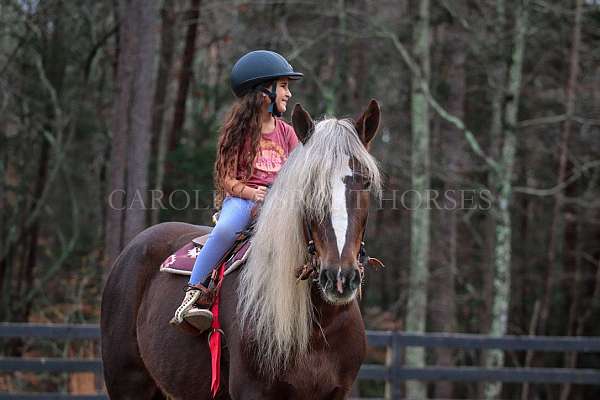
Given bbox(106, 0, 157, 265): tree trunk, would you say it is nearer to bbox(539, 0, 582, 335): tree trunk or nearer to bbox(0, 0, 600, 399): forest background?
bbox(0, 0, 600, 399): forest background

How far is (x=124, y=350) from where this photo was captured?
5.06 meters

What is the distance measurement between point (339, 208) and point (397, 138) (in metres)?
15.4

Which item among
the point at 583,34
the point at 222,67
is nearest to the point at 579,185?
the point at 583,34

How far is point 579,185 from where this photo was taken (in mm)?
18672

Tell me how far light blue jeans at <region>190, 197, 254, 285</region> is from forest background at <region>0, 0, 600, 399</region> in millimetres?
8140

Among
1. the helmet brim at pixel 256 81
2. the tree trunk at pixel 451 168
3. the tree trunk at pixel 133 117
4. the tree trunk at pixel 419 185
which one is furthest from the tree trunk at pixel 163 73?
the helmet brim at pixel 256 81

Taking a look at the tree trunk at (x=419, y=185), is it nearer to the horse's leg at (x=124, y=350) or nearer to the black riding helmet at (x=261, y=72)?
the horse's leg at (x=124, y=350)

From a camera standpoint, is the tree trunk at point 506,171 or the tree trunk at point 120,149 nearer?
the tree trunk at point 120,149

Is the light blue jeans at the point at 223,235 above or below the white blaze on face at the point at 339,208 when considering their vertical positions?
below

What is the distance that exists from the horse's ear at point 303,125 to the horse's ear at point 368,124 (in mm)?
220

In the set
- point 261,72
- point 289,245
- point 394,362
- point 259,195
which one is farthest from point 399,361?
point 289,245

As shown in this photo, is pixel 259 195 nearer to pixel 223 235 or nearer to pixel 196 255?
pixel 223 235

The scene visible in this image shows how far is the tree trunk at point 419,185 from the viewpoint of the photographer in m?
13.1

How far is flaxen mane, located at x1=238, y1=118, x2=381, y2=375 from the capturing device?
3469 millimetres
